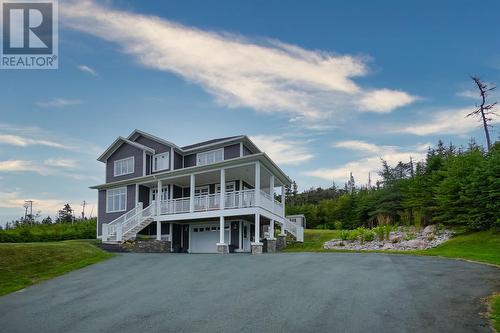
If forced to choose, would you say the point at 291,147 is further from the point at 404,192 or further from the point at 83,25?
the point at 83,25

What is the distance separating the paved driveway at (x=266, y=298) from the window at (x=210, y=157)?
42.1ft

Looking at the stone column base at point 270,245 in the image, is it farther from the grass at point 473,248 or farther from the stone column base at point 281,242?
the grass at point 473,248

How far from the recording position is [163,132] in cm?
2986

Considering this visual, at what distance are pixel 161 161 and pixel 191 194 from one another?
220 inches

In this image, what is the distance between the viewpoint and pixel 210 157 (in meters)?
27.2

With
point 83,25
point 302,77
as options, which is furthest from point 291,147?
point 83,25

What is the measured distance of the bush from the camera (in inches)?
A: 1055

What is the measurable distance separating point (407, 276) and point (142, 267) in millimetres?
8829

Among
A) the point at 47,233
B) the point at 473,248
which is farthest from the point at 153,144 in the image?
the point at 473,248

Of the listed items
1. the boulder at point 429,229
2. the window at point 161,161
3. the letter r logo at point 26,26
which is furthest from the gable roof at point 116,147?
the boulder at point 429,229

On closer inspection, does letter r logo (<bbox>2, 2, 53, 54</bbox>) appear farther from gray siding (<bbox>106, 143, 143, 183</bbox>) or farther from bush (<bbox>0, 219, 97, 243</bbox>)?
bush (<bbox>0, 219, 97, 243</bbox>)

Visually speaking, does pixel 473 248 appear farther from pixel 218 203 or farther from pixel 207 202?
pixel 207 202

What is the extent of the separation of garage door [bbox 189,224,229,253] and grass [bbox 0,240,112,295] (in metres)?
8.17

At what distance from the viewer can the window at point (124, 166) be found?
29.2 metres
